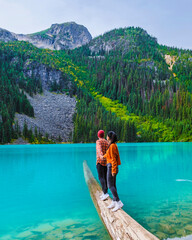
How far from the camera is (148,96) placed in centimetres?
18875

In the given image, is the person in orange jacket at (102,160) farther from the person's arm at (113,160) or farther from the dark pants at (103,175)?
the person's arm at (113,160)

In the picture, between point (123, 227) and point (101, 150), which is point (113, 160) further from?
point (123, 227)

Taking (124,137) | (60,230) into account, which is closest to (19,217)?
(60,230)

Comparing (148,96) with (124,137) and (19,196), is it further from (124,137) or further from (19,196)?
(19,196)

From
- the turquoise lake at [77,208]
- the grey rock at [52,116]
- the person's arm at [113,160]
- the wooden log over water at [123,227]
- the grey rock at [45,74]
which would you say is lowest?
the turquoise lake at [77,208]

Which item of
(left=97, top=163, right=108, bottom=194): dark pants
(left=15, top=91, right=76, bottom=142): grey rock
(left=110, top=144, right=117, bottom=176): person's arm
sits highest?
(left=15, top=91, right=76, bottom=142): grey rock

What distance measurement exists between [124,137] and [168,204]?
371 ft

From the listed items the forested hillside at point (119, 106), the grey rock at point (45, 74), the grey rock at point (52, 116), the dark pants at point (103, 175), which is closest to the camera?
the dark pants at point (103, 175)

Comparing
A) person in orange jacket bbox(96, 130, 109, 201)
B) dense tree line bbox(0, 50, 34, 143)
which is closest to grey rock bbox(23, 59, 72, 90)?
dense tree line bbox(0, 50, 34, 143)

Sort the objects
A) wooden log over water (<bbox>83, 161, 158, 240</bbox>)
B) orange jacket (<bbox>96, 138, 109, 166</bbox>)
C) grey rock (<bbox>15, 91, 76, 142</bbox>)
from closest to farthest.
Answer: wooden log over water (<bbox>83, 161, 158, 240</bbox>) < orange jacket (<bbox>96, 138, 109, 166</bbox>) < grey rock (<bbox>15, 91, 76, 142</bbox>)

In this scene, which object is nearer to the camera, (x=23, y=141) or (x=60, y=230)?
(x=60, y=230)

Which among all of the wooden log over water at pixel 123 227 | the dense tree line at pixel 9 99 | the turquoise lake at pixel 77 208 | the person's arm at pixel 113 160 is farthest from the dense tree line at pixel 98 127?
the wooden log over water at pixel 123 227

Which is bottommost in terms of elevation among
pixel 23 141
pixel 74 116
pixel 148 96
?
pixel 23 141

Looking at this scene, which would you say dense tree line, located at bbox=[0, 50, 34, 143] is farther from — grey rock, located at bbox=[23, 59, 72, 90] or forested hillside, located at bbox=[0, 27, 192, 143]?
grey rock, located at bbox=[23, 59, 72, 90]
